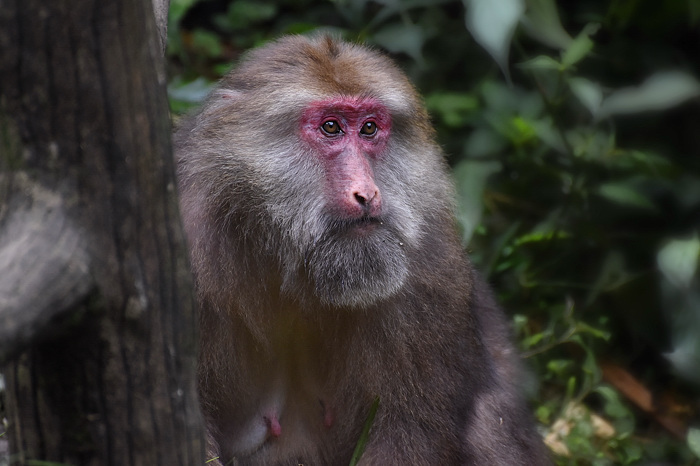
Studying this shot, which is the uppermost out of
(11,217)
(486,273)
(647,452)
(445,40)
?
(11,217)

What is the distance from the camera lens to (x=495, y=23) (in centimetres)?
450

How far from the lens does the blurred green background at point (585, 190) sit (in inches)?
196

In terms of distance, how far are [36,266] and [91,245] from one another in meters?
0.14

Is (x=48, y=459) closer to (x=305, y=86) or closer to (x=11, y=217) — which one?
(x=11, y=217)

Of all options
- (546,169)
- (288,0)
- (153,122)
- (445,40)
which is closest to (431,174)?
(153,122)

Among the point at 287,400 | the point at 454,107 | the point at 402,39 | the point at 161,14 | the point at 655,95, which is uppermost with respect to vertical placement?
the point at 161,14

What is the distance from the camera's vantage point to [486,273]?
17.8 feet

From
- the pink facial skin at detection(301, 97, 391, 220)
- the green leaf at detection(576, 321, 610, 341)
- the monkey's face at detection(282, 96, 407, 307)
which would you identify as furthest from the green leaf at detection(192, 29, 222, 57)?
the monkey's face at detection(282, 96, 407, 307)

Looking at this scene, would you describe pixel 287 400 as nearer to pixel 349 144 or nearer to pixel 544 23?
pixel 349 144

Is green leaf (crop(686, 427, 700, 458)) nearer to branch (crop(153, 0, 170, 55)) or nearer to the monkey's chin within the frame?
the monkey's chin

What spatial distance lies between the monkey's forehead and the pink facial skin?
0.05 metres

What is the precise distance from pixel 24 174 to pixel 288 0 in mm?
5382

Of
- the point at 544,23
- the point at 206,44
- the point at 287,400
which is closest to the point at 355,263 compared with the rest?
the point at 287,400

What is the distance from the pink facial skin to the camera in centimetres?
317
